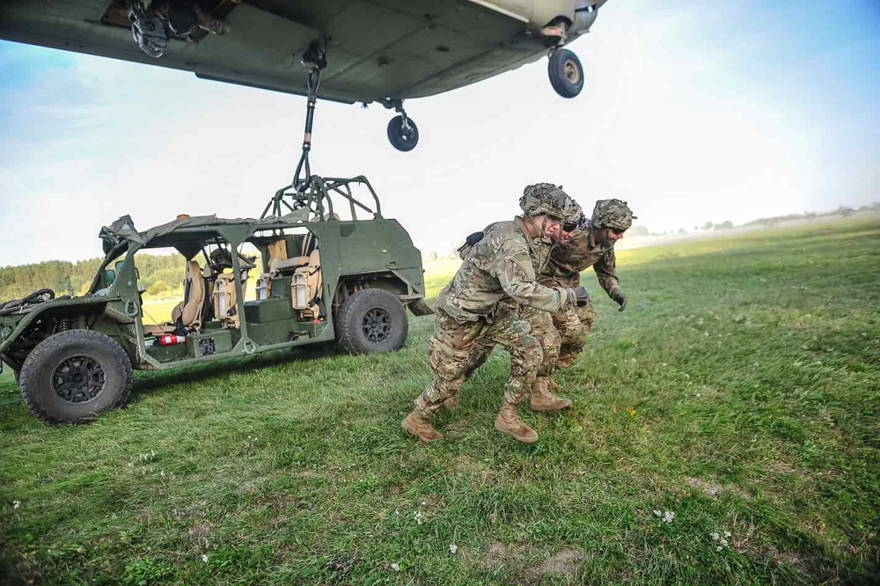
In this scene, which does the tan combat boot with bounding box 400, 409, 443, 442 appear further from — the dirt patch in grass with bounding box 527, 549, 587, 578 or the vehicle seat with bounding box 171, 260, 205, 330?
the vehicle seat with bounding box 171, 260, 205, 330

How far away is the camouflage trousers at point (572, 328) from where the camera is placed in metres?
4.60

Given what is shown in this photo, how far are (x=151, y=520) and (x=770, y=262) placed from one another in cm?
1442

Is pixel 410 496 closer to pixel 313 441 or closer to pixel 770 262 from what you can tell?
pixel 313 441

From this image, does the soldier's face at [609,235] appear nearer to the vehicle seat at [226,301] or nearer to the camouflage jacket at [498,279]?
the camouflage jacket at [498,279]

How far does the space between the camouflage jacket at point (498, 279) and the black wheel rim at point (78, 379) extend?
340cm

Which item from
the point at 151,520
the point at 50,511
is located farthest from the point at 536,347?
the point at 50,511

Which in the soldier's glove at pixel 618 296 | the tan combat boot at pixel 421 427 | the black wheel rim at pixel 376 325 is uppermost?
the soldier's glove at pixel 618 296

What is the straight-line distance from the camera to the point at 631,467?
10.9 ft

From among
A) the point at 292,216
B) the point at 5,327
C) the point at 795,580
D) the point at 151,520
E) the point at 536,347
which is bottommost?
the point at 795,580

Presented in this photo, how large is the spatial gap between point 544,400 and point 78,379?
4.14 meters

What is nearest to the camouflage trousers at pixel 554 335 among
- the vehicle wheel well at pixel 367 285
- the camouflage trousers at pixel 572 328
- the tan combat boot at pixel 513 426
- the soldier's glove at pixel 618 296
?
the camouflage trousers at pixel 572 328

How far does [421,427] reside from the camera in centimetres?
393

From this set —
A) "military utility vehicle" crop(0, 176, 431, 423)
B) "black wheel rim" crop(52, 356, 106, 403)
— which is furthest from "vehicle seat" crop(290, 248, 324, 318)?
"black wheel rim" crop(52, 356, 106, 403)

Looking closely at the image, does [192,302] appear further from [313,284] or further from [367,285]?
[367,285]
